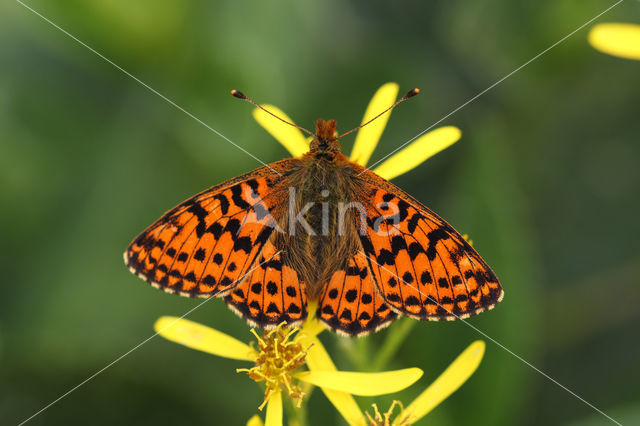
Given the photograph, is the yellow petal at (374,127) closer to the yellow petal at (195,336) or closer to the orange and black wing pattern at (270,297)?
the orange and black wing pattern at (270,297)

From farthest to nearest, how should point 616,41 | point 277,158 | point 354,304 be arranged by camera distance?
point 277,158, point 354,304, point 616,41

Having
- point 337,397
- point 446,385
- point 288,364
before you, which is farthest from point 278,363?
point 446,385

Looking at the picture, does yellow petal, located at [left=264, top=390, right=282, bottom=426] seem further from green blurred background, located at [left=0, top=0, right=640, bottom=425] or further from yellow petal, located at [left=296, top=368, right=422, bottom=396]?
green blurred background, located at [left=0, top=0, right=640, bottom=425]

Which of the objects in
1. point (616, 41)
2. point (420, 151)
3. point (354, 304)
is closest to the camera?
point (616, 41)

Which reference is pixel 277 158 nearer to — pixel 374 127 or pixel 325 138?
pixel 374 127

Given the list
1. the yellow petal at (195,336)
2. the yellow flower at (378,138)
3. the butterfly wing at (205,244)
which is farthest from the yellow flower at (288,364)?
the yellow flower at (378,138)

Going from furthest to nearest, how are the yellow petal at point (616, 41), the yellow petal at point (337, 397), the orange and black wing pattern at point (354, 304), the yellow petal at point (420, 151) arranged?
the yellow petal at point (420, 151) < the yellow petal at point (337, 397) < the orange and black wing pattern at point (354, 304) < the yellow petal at point (616, 41)

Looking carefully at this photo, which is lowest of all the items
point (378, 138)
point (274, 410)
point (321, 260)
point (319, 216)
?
point (274, 410)

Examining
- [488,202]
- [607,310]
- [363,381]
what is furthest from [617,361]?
[363,381]
